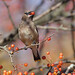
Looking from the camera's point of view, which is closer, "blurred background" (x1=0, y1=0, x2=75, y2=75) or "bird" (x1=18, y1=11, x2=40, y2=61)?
"bird" (x1=18, y1=11, x2=40, y2=61)

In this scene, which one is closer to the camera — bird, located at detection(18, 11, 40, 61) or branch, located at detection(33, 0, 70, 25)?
bird, located at detection(18, 11, 40, 61)

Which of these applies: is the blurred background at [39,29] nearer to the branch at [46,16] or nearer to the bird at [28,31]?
the branch at [46,16]

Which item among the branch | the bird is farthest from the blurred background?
the bird

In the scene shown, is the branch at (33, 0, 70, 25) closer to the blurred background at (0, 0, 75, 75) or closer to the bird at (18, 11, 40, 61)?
the blurred background at (0, 0, 75, 75)

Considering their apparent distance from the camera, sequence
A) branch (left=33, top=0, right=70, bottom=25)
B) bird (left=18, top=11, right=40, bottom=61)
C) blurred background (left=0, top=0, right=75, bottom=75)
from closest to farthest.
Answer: bird (left=18, top=11, right=40, bottom=61) → branch (left=33, top=0, right=70, bottom=25) → blurred background (left=0, top=0, right=75, bottom=75)

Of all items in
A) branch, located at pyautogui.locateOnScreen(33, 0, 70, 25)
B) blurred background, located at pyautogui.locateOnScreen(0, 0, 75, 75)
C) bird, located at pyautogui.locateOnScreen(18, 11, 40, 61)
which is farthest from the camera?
blurred background, located at pyautogui.locateOnScreen(0, 0, 75, 75)

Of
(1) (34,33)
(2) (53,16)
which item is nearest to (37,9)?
(2) (53,16)

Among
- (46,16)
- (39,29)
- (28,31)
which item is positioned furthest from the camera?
(39,29)

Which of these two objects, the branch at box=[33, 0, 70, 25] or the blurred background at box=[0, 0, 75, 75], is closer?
the branch at box=[33, 0, 70, 25]

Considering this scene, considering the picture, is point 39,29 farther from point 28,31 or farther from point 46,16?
point 28,31

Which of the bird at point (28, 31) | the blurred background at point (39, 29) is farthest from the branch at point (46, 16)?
the bird at point (28, 31)

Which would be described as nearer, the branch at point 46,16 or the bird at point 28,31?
the bird at point 28,31

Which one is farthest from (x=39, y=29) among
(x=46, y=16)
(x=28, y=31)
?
(x=28, y=31)

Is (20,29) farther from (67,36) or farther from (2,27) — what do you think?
(67,36)
